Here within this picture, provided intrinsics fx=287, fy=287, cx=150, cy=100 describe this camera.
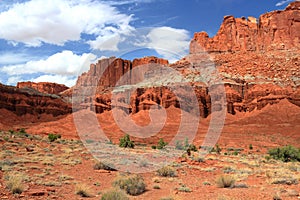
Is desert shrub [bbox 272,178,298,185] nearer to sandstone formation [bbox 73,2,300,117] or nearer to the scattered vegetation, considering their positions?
the scattered vegetation

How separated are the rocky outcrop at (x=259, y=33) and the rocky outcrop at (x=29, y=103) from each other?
48.8 m

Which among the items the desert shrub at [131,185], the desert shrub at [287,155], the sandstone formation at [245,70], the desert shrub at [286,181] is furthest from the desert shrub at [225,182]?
the sandstone formation at [245,70]

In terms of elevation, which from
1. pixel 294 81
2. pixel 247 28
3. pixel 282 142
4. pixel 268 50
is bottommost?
pixel 282 142

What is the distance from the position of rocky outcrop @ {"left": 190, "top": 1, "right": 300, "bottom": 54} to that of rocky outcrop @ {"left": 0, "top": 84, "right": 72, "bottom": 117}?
1923 inches

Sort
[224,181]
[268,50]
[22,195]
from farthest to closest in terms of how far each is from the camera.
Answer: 1. [268,50]
2. [224,181]
3. [22,195]

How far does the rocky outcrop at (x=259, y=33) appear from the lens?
102562 millimetres

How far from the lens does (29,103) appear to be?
81688 mm

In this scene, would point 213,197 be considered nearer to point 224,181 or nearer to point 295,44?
point 224,181

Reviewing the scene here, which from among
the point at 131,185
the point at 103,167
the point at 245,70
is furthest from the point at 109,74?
the point at 131,185

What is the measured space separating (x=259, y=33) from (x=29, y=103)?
84.9m

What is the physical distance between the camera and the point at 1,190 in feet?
26.8

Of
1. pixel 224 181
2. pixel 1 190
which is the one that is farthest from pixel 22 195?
pixel 224 181

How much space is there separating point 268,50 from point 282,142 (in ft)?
195

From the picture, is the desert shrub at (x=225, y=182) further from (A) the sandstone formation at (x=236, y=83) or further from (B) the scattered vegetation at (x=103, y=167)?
(A) the sandstone formation at (x=236, y=83)
